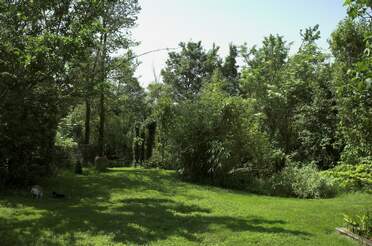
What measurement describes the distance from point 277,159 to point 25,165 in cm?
951

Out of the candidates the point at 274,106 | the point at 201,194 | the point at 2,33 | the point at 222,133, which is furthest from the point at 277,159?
the point at 2,33

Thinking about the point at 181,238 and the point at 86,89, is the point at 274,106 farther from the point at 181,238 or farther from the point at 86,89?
the point at 181,238

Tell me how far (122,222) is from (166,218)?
1101 mm

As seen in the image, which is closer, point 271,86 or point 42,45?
point 42,45

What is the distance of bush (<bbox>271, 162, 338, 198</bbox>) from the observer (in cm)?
1450

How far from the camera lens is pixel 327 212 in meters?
10.8

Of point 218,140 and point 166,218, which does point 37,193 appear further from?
point 218,140

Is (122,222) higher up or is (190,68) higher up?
(190,68)

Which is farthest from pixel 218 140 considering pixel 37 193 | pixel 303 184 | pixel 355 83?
pixel 355 83

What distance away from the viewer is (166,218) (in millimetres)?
9578

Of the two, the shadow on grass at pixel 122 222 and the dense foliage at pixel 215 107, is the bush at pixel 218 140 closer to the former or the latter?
the dense foliage at pixel 215 107

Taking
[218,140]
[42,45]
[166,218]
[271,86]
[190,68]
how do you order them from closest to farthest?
[42,45] < [166,218] < [218,140] < [271,86] < [190,68]

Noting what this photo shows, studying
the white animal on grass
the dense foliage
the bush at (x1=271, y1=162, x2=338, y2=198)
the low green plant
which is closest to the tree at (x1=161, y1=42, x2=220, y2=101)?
the dense foliage

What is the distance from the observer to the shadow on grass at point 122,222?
25.8ft
